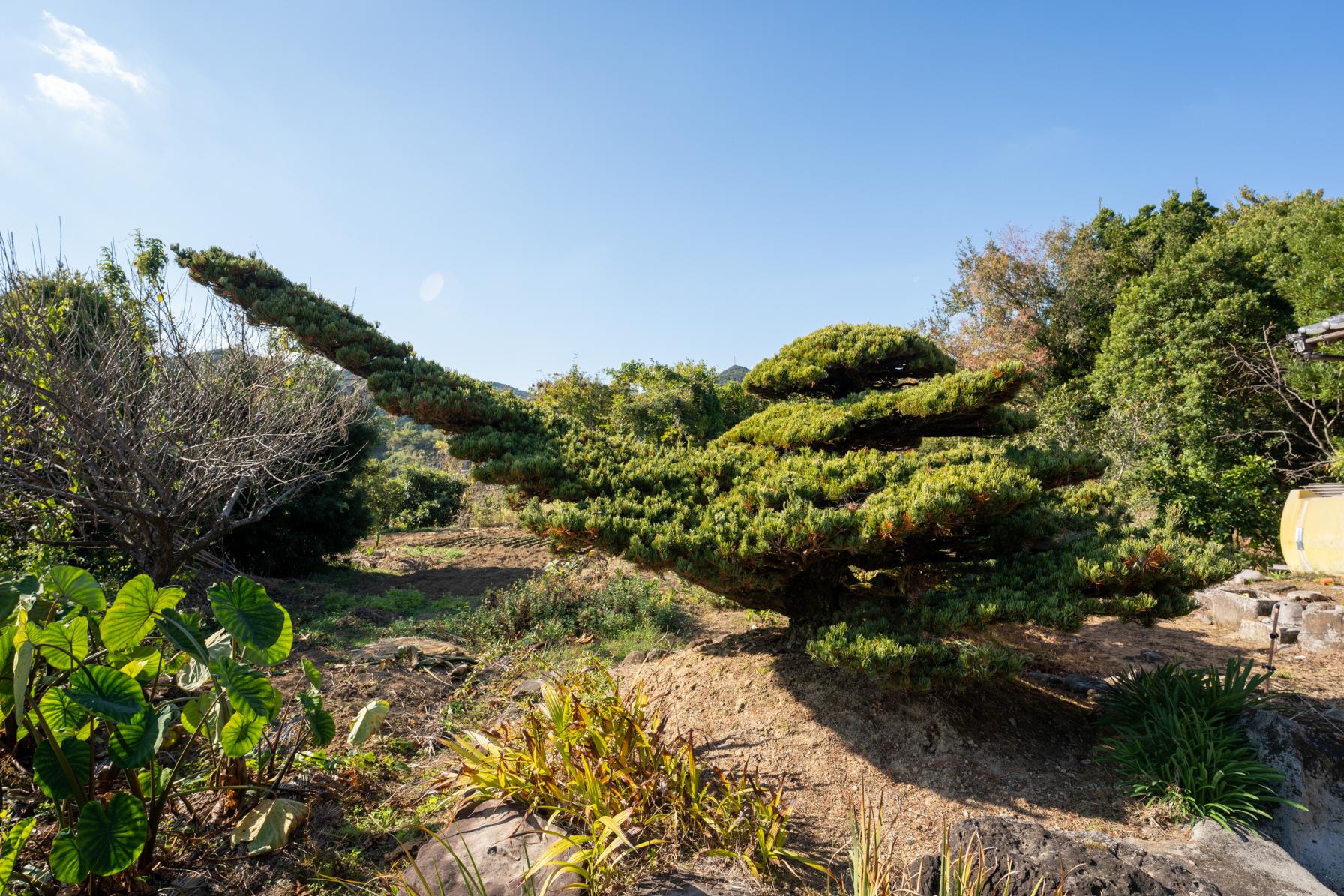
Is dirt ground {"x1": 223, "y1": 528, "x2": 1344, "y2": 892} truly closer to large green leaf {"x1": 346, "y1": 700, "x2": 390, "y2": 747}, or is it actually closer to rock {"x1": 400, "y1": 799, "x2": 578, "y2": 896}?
rock {"x1": 400, "y1": 799, "x2": 578, "y2": 896}

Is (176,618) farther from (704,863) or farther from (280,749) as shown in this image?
Result: (704,863)

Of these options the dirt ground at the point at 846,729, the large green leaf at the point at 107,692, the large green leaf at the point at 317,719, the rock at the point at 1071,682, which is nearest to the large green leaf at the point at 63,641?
the large green leaf at the point at 107,692

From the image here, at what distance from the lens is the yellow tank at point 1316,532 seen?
2.33 meters

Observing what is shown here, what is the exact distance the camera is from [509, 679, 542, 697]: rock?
448 centimetres

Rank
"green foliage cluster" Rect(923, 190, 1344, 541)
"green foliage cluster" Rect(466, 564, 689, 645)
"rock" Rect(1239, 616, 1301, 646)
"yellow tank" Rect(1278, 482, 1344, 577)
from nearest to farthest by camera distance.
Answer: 1. "yellow tank" Rect(1278, 482, 1344, 577)
2. "rock" Rect(1239, 616, 1301, 646)
3. "green foliage cluster" Rect(466, 564, 689, 645)
4. "green foliage cluster" Rect(923, 190, 1344, 541)

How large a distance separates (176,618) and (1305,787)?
5.12m

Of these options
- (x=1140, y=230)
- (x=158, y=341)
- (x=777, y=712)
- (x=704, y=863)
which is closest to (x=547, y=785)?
(x=704, y=863)

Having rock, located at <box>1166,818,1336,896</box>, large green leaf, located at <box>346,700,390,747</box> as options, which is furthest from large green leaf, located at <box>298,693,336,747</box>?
rock, located at <box>1166,818,1336,896</box>

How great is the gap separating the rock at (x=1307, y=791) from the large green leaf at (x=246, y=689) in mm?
4386

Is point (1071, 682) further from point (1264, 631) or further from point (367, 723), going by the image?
point (367, 723)

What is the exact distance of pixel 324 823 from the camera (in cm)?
299

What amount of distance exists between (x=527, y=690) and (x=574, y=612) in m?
2.19

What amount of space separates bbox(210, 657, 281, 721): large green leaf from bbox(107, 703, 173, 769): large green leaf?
0.71ft

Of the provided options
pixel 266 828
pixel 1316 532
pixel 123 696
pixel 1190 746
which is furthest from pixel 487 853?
pixel 1316 532
